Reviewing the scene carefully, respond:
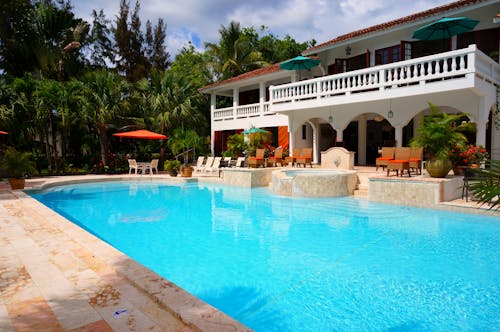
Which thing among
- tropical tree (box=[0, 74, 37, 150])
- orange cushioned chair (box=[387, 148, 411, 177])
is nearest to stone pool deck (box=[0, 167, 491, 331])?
orange cushioned chair (box=[387, 148, 411, 177])

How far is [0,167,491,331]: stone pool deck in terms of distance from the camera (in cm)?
290

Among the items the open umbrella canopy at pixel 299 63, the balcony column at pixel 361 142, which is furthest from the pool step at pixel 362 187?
the open umbrella canopy at pixel 299 63

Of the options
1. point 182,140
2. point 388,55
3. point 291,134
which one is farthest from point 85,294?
point 182,140

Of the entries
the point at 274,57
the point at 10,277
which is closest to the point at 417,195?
the point at 10,277

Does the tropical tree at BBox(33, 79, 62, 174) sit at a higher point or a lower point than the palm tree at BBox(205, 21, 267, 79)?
lower

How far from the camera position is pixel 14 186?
13305 mm

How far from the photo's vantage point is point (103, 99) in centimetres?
1919

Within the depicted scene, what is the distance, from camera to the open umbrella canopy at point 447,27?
38.9 feet

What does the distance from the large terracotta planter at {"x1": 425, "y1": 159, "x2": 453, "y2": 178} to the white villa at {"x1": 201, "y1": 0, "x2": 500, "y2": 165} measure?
9.46 feet

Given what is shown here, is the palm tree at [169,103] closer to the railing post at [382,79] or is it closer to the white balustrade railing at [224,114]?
the white balustrade railing at [224,114]

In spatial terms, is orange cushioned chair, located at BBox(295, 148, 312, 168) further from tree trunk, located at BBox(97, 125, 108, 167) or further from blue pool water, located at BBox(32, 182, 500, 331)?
tree trunk, located at BBox(97, 125, 108, 167)

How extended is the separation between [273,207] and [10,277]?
764 cm

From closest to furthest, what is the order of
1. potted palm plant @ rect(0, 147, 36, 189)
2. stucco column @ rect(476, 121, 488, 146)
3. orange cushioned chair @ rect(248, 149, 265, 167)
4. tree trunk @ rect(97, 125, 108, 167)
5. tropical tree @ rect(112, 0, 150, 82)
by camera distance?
1. stucco column @ rect(476, 121, 488, 146)
2. potted palm plant @ rect(0, 147, 36, 189)
3. orange cushioned chair @ rect(248, 149, 265, 167)
4. tree trunk @ rect(97, 125, 108, 167)
5. tropical tree @ rect(112, 0, 150, 82)

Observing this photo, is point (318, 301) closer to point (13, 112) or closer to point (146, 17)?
point (13, 112)
